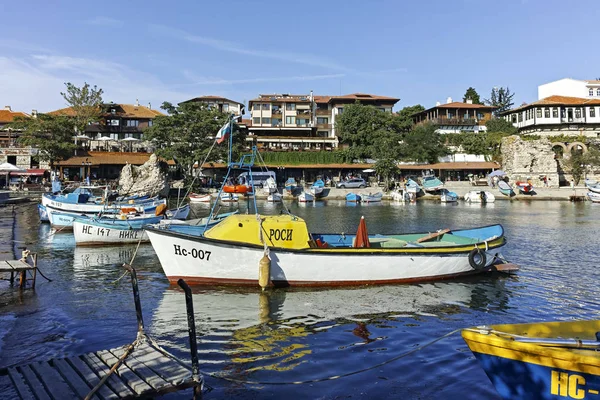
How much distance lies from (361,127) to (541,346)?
73.1 meters

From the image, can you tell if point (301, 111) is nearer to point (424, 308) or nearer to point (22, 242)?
point (22, 242)

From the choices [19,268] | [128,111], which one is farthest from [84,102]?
[19,268]

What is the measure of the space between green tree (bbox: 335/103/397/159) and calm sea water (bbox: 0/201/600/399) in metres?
57.0

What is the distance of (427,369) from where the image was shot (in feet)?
29.7

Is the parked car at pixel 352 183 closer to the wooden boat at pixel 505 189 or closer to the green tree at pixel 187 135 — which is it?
the green tree at pixel 187 135

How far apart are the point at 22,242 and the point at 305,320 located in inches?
784

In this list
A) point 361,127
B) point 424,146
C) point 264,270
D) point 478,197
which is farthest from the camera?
point 361,127

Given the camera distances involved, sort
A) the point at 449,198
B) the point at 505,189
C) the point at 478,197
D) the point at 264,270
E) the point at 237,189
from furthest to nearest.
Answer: the point at 505,189, the point at 449,198, the point at 478,197, the point at 237,189, the point at 264,270

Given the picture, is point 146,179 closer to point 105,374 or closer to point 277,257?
point 277,257

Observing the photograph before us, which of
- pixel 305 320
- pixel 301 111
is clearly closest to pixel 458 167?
pixel 301 111

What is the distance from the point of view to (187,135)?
209ft

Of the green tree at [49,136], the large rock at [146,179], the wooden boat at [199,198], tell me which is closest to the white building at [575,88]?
the wooden boat at [199,198]

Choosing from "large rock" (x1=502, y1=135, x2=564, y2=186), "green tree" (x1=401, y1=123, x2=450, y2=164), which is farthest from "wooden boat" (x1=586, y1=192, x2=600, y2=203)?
"green tree" (x1=401, y1=123, x2=450, y2=164)

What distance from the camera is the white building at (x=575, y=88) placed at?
3493 inches
